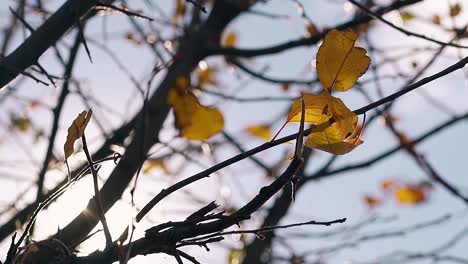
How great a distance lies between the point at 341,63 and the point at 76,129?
352mm

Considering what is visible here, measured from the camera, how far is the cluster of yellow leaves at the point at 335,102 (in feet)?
2.23

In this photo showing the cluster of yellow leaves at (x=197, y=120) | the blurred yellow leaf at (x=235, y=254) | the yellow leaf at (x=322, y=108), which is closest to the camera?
the yellow leaf at (x=322, y=108)

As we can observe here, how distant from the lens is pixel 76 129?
0.73 m

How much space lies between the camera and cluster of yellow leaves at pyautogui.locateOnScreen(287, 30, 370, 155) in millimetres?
679

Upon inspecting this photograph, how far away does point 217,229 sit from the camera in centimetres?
60

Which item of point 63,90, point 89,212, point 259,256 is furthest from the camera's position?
point 259,256

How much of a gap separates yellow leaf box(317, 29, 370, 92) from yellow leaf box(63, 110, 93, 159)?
303mm

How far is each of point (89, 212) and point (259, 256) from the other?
94 cm

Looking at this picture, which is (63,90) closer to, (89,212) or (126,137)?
(126,137)

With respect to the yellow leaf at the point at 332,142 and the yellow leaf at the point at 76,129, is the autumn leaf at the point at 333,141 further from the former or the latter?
the yellow leaf at the point at 76,129

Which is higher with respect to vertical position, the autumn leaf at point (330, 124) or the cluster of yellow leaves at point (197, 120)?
the cluster of yellow leaves at point (197, 120)

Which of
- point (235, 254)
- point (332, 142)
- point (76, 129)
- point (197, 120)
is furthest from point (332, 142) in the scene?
point (235, 254)

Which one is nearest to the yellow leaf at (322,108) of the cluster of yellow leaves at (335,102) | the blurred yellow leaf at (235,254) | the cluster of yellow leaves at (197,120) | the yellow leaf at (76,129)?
the cluster of yellow leaves at (335,102)

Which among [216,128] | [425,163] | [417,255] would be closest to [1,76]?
[216,128]
